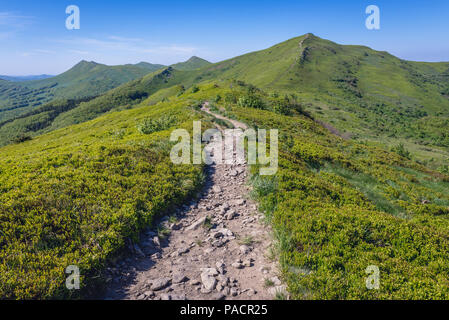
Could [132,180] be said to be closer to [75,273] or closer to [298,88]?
[75,273]

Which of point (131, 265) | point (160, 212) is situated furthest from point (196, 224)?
point (131, 265)

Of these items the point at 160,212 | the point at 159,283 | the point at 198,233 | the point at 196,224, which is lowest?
the point at 159,283

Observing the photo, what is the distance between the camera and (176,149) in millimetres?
14219

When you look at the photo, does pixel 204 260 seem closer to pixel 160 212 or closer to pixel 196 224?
pixel 196 224

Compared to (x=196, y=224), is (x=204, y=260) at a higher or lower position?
lower

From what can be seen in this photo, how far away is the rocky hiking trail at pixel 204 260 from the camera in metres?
5.56

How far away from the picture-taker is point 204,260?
6.68 meters

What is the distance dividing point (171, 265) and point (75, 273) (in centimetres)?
232

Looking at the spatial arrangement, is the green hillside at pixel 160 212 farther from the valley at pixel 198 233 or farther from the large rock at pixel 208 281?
the large rock at pixel 208 281

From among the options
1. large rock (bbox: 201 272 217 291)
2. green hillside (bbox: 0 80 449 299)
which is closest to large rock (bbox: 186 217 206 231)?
green hillside (bbox: 0 80 449 299)

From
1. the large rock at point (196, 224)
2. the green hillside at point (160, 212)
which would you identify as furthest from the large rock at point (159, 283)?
the large rock at point (196, 224)

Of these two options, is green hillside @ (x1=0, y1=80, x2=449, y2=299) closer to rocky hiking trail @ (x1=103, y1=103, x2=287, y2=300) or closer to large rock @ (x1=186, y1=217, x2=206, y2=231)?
rocky hiking trail @ (x1=103, y1=103, x2=287, y2=300)

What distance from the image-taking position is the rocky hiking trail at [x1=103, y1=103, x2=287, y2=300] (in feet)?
18.2
